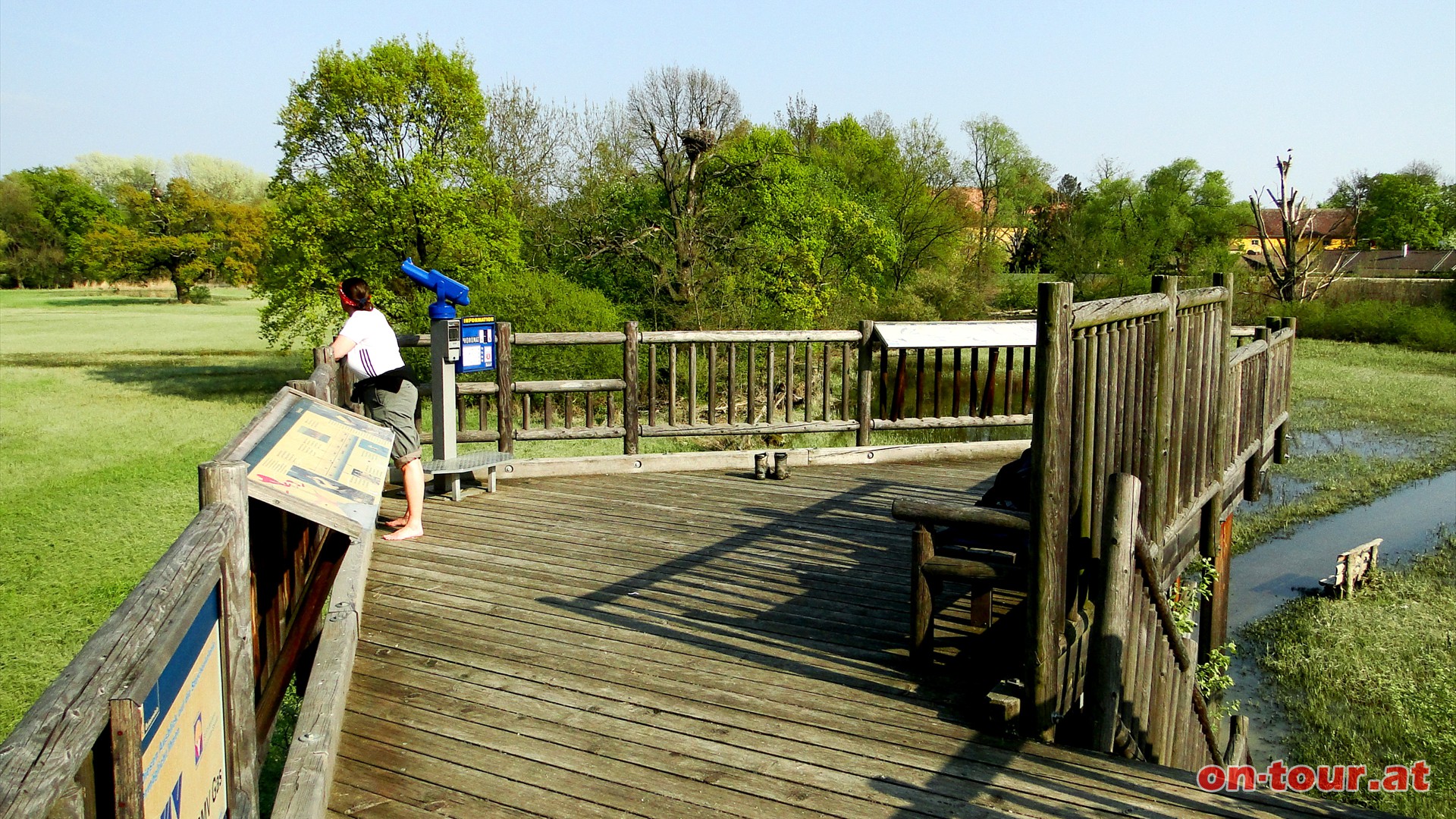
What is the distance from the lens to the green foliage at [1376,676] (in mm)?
6832

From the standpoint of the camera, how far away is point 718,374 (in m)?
20.0

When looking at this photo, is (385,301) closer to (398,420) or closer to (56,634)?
(56,634)

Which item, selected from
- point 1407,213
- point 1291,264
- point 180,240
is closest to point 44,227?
point 180,240

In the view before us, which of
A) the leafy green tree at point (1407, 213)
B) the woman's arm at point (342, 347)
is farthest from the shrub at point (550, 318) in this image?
the leafy green tree at point (1407, 213)

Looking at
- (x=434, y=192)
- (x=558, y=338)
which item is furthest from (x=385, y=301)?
(x=558, y=338)

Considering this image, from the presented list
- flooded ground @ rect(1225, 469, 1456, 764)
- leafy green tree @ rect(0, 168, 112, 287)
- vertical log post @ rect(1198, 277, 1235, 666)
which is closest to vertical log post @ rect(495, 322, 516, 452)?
vertical log post @ rect(1198, 277, 1235, 666)

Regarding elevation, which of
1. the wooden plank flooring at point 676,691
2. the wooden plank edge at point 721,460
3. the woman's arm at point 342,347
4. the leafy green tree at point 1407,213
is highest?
the leafy green tree at point 1407,213

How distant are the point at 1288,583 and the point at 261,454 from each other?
10.3 meters

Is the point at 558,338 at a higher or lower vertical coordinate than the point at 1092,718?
higher

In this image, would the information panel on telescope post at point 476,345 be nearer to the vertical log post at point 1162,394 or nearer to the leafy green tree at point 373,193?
the vertical log post at point 1162,394

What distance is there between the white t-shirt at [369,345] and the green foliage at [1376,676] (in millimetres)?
6736

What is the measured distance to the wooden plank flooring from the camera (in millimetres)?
3400

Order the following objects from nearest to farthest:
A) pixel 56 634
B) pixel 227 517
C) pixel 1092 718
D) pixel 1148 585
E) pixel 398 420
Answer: pixel 227 517 → pixel 1092 718 → pixel 1148 585 → pixel 398 420 → pixel 56 634

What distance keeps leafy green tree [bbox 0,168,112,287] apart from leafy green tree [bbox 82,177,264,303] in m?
8.76
